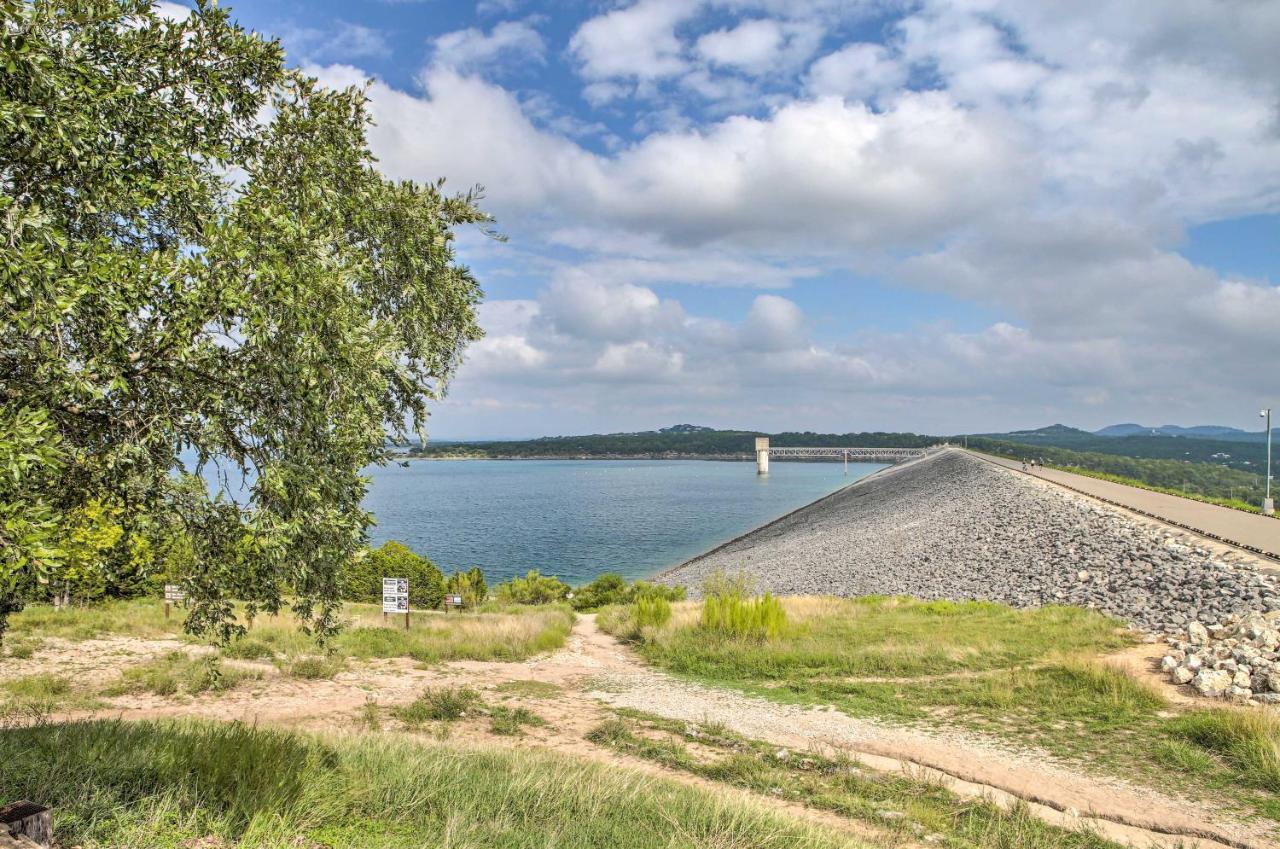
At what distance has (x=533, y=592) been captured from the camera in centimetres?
3425

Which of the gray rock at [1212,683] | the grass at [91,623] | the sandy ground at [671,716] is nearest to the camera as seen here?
the sandy ground at [671,716]

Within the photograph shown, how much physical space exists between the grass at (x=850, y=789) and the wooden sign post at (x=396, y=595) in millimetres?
10637

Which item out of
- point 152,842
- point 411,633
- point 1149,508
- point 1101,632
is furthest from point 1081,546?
point 152,842

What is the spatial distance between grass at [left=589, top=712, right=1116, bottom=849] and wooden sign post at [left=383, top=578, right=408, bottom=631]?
10637mm

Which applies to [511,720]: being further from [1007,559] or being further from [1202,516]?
[1202,516]

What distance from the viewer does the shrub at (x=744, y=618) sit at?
19234 mm

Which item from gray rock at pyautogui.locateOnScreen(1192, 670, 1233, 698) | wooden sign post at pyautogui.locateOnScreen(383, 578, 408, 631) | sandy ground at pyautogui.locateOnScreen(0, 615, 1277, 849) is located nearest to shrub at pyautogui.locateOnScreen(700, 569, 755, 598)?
sandy ground at pyautogui.locateOnScreen(0, 615, 1277, 849)

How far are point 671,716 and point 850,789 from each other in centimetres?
437

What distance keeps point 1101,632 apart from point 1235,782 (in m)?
9.80

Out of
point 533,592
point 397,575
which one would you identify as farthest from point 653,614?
point 397,575

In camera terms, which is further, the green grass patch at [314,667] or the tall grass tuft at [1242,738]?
the green grass patch at [314,667]

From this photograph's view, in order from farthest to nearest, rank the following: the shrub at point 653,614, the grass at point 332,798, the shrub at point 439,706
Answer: the shrub at point 653,614, the shrub at point 439,706, the grass at point 332,798

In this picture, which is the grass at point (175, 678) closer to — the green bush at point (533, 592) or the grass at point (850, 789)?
the grass at point (850, 789)

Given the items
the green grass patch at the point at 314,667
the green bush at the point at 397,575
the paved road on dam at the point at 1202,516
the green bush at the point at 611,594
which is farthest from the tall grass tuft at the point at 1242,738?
the green bush at the point at 397,575
